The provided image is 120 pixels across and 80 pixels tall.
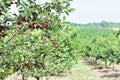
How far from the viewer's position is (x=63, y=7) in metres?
7.35

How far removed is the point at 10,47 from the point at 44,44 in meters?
0.74

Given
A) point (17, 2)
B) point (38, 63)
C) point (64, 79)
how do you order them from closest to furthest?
1. point (17, 2)
2. point (38, 63)
3. point (64, 79)

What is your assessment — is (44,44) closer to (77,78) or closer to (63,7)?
(63,7)

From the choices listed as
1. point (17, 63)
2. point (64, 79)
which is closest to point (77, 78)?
point (64, 79)

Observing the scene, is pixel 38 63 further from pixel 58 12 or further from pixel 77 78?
pixel 77 78

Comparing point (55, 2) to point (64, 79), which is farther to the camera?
point (64, 79)

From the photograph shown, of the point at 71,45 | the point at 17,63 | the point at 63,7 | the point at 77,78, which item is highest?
the point at 63,7

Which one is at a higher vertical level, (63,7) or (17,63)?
(63,7)

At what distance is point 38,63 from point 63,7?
4.35 feet

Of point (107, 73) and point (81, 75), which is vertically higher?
point (81, 75)

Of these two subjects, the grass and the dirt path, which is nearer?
the grass

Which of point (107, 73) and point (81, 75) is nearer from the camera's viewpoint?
point (81, 75)

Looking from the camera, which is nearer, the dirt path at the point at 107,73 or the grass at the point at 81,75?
the grass at the point at 81,75

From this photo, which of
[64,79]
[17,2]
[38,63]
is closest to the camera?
[17,2]
